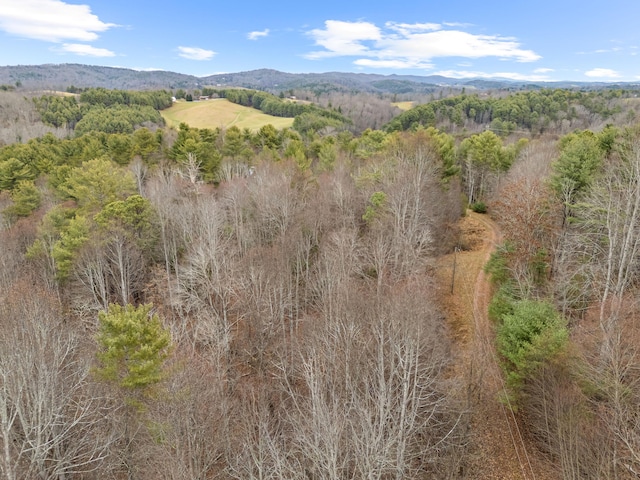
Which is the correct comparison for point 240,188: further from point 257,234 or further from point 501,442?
point 501,442

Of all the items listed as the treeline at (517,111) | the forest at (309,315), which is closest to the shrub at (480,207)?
the forest at (309,315)

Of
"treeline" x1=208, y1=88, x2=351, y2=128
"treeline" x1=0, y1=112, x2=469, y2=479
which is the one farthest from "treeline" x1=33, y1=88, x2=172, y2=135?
"treeline" x1=0, y1=112, x2=469, y2=479

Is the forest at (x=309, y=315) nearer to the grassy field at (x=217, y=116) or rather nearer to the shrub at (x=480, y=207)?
the shrub at (x=480, y=207)

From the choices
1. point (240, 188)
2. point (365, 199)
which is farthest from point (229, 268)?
point (365, 199)

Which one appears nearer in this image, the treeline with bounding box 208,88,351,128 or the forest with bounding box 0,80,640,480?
the forest with bounding box 0,80,640,480

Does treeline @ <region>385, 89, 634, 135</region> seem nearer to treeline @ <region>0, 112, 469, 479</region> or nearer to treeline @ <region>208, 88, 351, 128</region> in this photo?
treeline @ <region>208, 88, 351, 128</region>

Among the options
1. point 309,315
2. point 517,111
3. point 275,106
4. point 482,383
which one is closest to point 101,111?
point 275,106
